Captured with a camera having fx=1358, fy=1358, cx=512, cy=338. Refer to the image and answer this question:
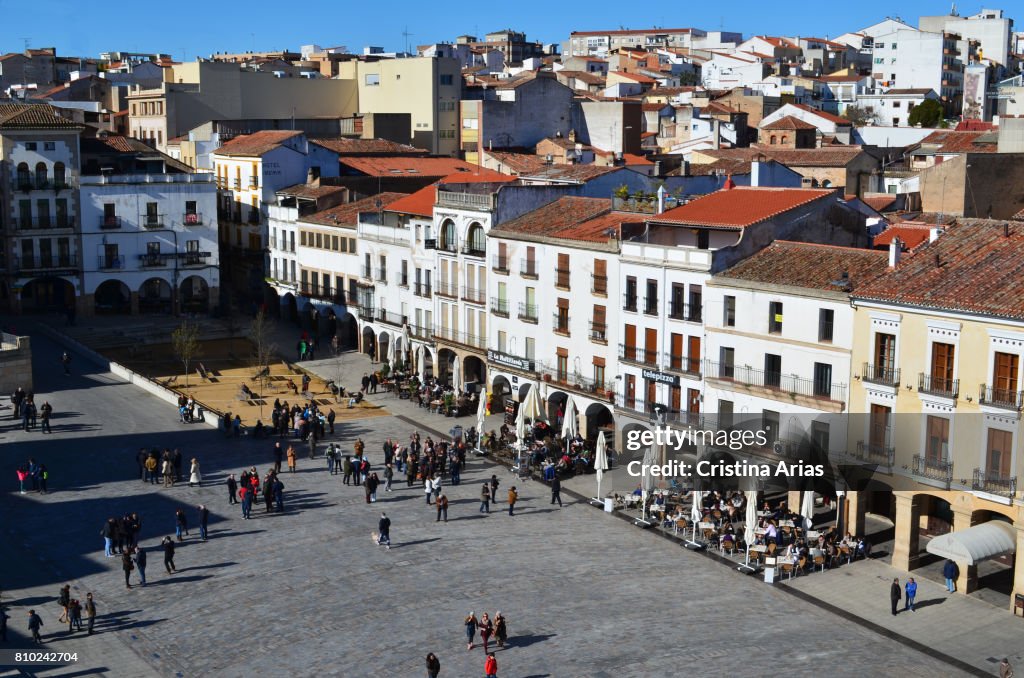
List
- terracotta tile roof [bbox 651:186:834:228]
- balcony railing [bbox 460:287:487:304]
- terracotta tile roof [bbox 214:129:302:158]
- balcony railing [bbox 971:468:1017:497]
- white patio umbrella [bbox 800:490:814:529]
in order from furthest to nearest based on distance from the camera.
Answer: terracotta tile roof [bbox 214:129:302:158] → balcony railing [bbox 460:287:487:304] → terracotta tile roof [bbox 651:186:834:228] → white patio umbrella [bbox 800:490:814:529] → balcony railing [bbox 971:468:1017:497]

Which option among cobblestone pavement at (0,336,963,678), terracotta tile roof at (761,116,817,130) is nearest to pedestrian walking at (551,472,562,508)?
cobblestone pavement at (0,336,963,678)

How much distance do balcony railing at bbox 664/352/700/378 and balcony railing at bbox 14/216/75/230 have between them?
4224 centimetres

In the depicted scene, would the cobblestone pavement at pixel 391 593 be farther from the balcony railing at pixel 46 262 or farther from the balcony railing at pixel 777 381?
the balcony railing at pixel 46 262

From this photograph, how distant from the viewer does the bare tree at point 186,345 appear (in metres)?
65.4

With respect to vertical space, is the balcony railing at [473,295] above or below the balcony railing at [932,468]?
above

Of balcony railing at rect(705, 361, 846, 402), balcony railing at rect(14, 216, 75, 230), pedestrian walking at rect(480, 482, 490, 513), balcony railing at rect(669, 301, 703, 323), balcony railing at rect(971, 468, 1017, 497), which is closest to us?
balcony railing at rect(971, 468, 1017, 497)

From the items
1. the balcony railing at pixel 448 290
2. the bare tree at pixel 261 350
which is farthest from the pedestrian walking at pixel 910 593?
the bare tree at pixel 261 350

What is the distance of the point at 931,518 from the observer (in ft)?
140

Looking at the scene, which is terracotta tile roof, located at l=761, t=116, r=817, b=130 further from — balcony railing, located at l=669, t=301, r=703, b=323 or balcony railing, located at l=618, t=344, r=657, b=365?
balcony railing, located at l=669, t=301, r=703, b=323

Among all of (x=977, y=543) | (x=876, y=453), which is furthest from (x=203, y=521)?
(x=977, y=543)

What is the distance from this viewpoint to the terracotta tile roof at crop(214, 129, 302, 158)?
8519 centimetres

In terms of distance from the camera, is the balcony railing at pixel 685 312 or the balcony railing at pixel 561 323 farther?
the balcony railing at pixel 561 323

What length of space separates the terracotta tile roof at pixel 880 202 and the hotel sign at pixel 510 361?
19444 millimetres

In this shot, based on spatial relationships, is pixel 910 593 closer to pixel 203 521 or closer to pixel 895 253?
pixel 895 253
